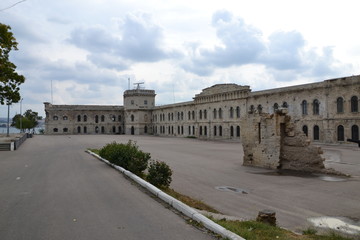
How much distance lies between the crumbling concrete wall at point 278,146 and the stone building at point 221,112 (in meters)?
1.01

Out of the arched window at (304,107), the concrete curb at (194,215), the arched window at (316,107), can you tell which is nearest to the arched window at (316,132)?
the arched window at (316,107)

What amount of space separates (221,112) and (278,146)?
3271 cm

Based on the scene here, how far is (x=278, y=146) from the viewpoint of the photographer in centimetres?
1836

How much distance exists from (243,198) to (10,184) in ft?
27.6

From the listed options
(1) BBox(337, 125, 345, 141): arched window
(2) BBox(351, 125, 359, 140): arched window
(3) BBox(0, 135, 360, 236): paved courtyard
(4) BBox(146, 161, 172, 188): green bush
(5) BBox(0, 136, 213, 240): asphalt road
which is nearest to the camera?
(5) BBox(0, 136, 213, 240): asphalt road

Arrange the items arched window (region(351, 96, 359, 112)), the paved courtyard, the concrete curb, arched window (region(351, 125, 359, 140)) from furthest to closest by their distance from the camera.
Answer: arched window (region(351, 96, 359, 112)) → arched window (region(351, 125, 359, 140)) → the paved courtyard → the concrete curb

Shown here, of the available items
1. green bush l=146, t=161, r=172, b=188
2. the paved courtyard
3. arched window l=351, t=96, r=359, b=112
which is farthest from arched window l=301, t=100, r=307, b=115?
green bush l=146, t=161, r=172, b=188

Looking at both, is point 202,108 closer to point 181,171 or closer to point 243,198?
point 181,171

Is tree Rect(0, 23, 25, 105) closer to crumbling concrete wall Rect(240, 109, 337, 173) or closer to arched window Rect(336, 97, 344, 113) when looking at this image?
crumbling concrete wall Rect(240, 109, 337, 173)

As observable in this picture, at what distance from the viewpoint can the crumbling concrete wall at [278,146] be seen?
17438mm

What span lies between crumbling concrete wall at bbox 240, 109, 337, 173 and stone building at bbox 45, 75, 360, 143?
39.6 inches

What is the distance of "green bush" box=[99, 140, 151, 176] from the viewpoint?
535 inches

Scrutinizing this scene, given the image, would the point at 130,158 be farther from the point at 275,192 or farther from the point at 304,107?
the point at 304,107

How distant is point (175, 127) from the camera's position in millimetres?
65938
